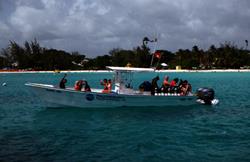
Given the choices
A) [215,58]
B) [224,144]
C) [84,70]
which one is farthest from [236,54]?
[224,144]

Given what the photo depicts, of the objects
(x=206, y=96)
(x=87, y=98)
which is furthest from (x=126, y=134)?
(x=206, y=96)

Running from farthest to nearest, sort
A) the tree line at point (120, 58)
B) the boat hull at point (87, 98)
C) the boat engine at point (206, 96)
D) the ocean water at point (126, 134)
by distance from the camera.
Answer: the tree line at point (120, 58)
the boat engine at point (206, 96)
the boat hull at point (87, 98)
the ocean water at point (126, 134)

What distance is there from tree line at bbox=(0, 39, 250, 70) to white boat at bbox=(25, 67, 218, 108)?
358 feet

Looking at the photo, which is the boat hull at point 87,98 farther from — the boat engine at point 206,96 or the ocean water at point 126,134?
the boat engine at point 206,96

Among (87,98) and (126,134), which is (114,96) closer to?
(87,98)

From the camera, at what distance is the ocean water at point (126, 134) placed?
1446 centimetres

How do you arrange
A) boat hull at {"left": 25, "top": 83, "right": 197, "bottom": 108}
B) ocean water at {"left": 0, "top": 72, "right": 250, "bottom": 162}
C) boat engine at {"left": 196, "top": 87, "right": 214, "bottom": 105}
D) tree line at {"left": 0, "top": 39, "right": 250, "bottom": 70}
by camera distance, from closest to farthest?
ocean water at {"left": 0, "top": 72, "right": 250, "bottom": 162} < boat hull at {"left": 25, "top": 83, "right": 197, "bottom": 108} < boat engine at {"left": 196, "top": 87, "right": 214, "bottom": 105} < tree line at {"left": 0, "top": 39, "right": 250, "bottom": 70}

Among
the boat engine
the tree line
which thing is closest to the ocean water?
the boat engine

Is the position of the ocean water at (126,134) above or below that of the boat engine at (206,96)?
below

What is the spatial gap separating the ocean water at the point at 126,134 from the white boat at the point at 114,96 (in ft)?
1.69

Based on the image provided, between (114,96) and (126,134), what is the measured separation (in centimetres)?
824

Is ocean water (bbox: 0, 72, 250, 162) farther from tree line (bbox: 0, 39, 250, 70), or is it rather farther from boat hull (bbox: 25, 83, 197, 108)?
tree line (bbox: 0, 39, 250, 70)

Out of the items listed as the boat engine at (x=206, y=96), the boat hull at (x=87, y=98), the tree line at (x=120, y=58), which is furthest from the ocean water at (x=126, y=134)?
the tree line at (x=120, y=58)

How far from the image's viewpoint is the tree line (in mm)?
143750
